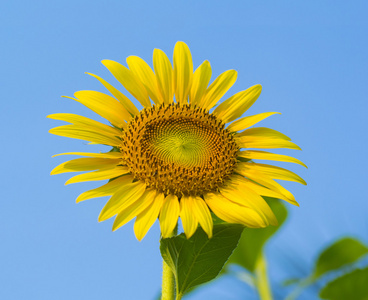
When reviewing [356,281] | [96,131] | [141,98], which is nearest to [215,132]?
[141,98]

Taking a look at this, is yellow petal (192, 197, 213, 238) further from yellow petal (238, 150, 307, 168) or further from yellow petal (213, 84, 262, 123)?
yellow petal (213, 84, 262, 123)

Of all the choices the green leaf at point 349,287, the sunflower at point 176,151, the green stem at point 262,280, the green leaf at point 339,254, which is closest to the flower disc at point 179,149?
the sunflower at point 176,151

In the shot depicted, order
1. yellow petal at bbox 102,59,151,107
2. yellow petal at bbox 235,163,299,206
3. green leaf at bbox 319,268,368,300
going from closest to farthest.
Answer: yellow petal at bbox 235,163,299,206 → yellow petal at bbox 102,59,151,107 → green leaf at bbox 319,268,368,300

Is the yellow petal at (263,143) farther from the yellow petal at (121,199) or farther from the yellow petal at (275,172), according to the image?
the yellow petal at (121,199)

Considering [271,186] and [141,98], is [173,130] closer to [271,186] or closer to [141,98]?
[141,98]

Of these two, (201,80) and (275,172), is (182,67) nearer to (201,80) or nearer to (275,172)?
(201,80)

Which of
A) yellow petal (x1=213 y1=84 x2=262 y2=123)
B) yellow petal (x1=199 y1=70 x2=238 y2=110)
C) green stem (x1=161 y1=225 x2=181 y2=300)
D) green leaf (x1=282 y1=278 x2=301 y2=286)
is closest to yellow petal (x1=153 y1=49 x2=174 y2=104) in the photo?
yellow petal (x1=199 y1=70 x2=238 y2=110)

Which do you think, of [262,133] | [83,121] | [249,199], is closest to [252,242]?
[262,133]
